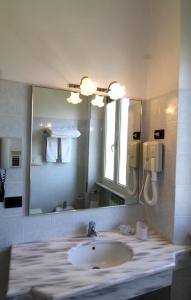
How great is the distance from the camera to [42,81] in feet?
5.12

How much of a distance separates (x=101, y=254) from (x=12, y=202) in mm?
704

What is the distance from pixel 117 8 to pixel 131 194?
149 centimetres

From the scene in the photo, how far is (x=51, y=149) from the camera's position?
1.60 meters

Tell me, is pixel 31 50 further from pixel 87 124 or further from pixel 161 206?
pixel 161 206

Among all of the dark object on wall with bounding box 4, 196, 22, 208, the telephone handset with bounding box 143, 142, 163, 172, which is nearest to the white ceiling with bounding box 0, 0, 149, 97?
the telephone handset with bounding box 143, 142, 163, 172

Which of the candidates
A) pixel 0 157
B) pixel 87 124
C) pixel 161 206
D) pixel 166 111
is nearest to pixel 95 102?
pixel 87 124

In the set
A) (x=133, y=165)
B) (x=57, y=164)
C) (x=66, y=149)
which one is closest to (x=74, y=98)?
(x=66, y=149)

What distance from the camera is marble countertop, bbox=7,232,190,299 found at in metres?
1.03

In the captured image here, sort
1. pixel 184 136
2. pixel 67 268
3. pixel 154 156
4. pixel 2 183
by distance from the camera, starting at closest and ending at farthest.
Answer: pixel 67 268, pixel 2 183, pixel 184 136, pixel 154 156

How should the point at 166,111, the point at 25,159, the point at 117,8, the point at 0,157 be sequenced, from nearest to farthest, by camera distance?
1. the point at 0,157
2. the point at 25,159
3. the point at 166,111
4. the point at 117,8

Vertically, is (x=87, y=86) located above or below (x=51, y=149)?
above

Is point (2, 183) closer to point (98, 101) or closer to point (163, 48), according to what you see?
point (98, 101)

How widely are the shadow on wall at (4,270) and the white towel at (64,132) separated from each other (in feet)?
2.67

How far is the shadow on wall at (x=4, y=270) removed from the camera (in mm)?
1455
